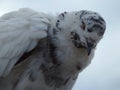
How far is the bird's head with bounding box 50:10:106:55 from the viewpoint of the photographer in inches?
259

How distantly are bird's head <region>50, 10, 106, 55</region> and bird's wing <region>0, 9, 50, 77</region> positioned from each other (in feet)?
0.54

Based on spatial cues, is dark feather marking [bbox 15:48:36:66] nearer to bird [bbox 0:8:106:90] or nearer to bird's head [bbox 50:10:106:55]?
bird [bbox 0:8:106:90]

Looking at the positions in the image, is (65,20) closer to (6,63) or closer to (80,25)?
(80,25)

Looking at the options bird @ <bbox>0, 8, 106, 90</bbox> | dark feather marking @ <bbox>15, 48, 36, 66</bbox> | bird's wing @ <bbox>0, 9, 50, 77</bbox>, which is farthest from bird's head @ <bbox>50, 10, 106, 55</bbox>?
dark feather marking @ <bbox>15, 48, 36, 66</bbox>

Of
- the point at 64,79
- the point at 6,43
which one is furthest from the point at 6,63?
the point at 64,79

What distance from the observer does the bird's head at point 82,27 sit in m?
6.59

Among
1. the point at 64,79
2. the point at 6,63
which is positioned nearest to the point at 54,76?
the point at 64,79

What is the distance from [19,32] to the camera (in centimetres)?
667

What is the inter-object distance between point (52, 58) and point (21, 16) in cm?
53

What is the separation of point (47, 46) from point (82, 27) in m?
0.42

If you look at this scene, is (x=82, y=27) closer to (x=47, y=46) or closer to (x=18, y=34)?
(x=47, y=46)

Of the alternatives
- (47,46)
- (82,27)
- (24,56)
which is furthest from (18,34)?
(82,27)

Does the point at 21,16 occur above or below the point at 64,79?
above

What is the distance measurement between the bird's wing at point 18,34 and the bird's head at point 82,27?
16 centimetres
